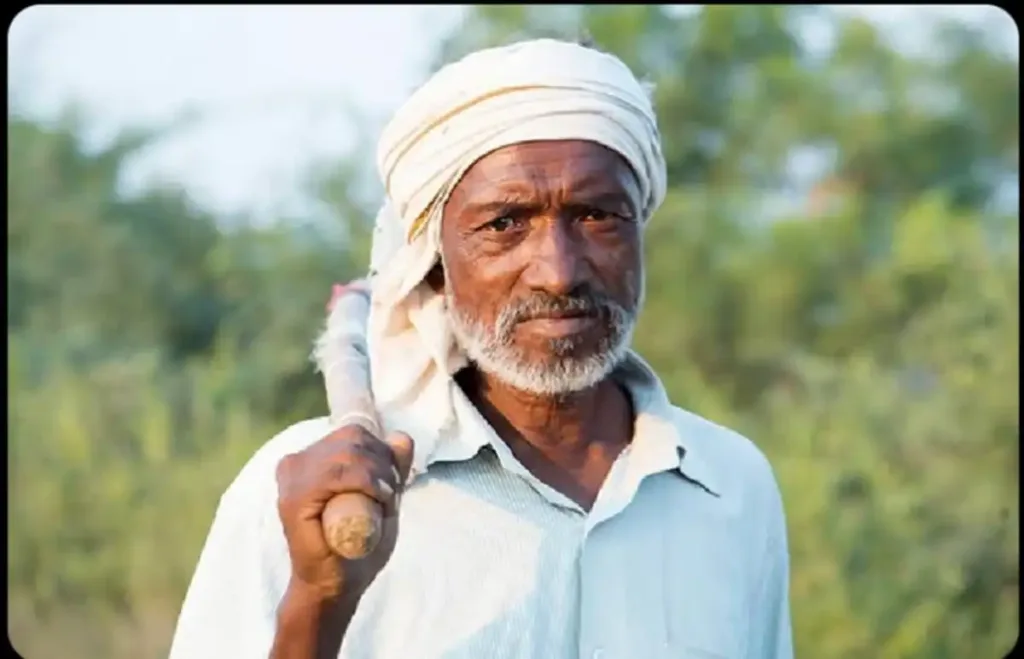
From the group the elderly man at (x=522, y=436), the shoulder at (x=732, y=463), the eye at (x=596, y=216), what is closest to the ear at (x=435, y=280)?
the elderly man at (x=522, y=436)

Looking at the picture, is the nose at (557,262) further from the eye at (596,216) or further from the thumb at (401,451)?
the thumb at (401,451)

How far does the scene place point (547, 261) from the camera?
1833mm

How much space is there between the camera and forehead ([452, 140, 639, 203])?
1853mm

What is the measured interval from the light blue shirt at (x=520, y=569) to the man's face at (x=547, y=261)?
0.11 meters

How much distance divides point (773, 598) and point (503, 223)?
619 mm

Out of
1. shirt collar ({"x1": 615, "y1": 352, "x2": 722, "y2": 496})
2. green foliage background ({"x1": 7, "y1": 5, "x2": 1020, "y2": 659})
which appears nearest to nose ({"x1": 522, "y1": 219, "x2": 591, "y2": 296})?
shirt collar ({"x1": 615, "y1": 352, "x2": 722, "y2": 496})

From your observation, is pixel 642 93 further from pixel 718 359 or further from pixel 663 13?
pixel 663 13

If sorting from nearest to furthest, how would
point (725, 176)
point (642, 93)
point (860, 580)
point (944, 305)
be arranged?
point (642, 93), point (860, 580), point (944, 305), point (725, 176)

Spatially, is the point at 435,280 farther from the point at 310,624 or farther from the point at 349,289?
the point at 310,624

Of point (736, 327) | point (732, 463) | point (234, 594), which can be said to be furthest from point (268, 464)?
point (736, 327)

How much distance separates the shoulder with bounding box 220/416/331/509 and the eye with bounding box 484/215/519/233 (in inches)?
12.2

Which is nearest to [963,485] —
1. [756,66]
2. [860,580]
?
[860,580]

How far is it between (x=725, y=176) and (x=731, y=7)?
86 cm

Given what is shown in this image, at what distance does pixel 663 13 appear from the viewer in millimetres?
7227
